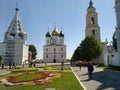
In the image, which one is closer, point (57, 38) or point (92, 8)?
point (92, 8)

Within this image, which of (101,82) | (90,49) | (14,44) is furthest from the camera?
(14,44)

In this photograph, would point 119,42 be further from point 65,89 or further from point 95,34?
point 95,34

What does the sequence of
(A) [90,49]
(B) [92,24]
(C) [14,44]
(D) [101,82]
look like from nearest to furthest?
(D) [101,82] < (A) [90,49] < (B) [92,24] < (C) [14,44]

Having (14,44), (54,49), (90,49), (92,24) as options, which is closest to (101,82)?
(90,49)

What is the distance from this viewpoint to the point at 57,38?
10381cm

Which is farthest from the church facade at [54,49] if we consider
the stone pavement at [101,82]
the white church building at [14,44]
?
the stone pavement at [101,82]

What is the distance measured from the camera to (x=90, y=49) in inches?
2247

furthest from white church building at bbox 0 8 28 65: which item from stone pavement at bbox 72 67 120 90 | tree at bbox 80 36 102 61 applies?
stone pavement at bbox 72 67 120 90

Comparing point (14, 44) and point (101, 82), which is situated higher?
point (14, 44)

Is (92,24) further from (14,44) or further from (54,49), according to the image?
(54,49)

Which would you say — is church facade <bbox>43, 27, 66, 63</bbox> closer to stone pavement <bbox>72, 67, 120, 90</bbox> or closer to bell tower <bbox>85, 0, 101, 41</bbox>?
bell tower <bbox>85, 0, 101, 41</bbox>

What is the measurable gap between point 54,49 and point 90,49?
45102 millimetres

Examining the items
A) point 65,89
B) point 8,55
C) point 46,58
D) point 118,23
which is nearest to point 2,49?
point 8,55

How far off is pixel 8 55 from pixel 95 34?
3778cm
